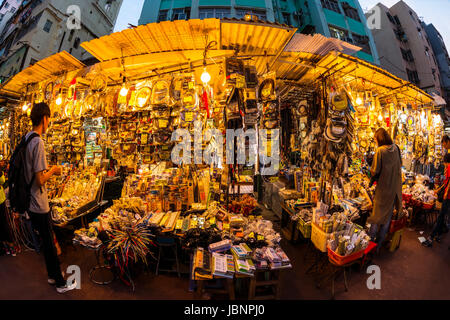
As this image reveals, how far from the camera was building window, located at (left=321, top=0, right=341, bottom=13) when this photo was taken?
531 inches

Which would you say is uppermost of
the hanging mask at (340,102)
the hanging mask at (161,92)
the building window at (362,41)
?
the building window at (362,41)

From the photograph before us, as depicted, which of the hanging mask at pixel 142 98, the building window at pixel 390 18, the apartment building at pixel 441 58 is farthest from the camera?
the apartment building at pixel 441 58

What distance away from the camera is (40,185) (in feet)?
7.66

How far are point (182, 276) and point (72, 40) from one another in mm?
18442

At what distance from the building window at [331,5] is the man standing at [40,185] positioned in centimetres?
1867

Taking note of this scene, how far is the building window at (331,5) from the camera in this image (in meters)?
13.5

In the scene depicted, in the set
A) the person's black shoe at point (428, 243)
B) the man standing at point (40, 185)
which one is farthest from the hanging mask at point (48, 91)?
the person's black shoe at point (428, 243)

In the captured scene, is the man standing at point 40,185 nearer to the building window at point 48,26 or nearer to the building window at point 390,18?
the building window at point 48,26

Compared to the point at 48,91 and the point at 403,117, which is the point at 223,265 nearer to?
the point at 48,91

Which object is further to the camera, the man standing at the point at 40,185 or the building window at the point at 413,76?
Result: the building window at the point at 413,76

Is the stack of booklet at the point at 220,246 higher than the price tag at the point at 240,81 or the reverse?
the reverse

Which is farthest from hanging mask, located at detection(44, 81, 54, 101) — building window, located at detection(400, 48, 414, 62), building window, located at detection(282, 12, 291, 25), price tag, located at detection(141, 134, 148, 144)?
building window, located at detection(400, 48, 414, 62)

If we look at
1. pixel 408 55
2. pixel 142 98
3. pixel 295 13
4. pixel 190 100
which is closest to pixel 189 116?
pixel 190 100

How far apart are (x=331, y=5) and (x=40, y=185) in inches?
790
